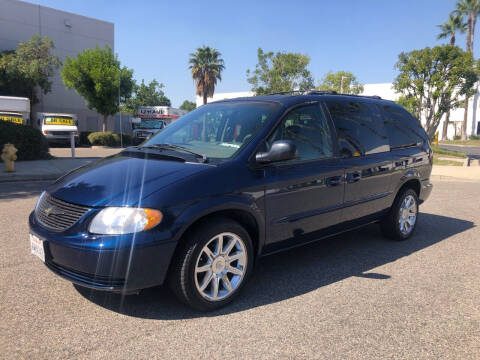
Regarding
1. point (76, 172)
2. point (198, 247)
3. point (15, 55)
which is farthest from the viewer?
point (15, 55)

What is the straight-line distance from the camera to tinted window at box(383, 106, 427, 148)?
506 cm

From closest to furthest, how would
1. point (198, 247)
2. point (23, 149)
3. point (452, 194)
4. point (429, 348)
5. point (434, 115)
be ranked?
point (429, 348), point (198, 247), point (452, 194), point (23, 149), point (434, 115)

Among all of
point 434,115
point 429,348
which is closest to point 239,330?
point 429,348

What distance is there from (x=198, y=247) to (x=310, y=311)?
1.07m

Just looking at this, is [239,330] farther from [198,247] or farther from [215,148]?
[215,148]

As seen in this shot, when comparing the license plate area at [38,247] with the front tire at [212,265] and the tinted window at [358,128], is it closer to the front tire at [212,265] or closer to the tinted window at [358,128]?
the front tire at [212,265]

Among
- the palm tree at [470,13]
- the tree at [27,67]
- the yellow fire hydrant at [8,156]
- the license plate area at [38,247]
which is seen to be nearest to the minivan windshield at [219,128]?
the license plate area at [38,247]

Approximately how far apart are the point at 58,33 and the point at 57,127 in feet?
46.3

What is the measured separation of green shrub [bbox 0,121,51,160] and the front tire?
12.4 meters

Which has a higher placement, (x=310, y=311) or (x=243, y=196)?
(x=243, y=196)

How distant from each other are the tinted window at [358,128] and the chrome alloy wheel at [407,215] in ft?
2.83

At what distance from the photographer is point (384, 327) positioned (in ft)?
9.86

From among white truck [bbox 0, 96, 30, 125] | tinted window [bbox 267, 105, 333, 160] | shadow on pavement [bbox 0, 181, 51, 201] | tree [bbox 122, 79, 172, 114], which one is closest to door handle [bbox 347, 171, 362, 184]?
tinted window [bbox 267, 105, 333, 160]

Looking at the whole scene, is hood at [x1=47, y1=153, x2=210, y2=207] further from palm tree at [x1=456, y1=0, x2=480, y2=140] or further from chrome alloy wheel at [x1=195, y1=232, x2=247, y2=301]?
palm tree at [x1=456, y1=0, x2=480, y2=140]
